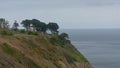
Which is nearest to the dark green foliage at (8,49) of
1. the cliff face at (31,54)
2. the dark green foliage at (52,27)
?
the cliff face at (31,54)

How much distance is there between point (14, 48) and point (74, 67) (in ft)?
58.9

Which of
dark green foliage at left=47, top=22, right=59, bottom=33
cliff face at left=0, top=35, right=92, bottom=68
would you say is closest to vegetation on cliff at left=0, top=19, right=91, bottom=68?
cliff face at left=0, top=35, right=92, bottom=68

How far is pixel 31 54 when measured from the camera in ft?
159

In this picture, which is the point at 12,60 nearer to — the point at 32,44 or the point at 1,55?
the point at 1,55

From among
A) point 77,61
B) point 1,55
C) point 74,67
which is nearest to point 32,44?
point 74,67

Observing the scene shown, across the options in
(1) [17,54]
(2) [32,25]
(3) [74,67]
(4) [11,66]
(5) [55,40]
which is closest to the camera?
(4) [11,66]

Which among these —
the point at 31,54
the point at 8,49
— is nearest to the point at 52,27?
the point at 31,54

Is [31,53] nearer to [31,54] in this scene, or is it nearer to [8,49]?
[31,54]

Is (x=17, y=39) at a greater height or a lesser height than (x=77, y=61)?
greater

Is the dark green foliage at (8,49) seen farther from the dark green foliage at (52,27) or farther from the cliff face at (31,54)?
the dark green foliage at (52,27)

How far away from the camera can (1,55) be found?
39.2 metres

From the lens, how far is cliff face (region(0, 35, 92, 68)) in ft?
133

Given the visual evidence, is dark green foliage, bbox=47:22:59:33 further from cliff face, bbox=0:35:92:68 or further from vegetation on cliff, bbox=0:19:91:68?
cliff face, bbox=0:35:92:68

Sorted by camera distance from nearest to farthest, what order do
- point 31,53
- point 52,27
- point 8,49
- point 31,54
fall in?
point 8,49
point 31,54
point 31,53
point 52,27
